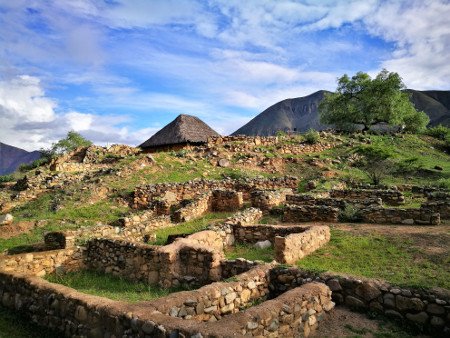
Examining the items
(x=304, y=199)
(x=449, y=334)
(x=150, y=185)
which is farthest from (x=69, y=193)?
(x=449, y=334)

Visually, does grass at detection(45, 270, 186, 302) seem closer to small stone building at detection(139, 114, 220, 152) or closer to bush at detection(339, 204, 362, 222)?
bush at detection(339, 204, 362, 222)

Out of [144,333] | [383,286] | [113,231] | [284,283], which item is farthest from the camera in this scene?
[113,231]

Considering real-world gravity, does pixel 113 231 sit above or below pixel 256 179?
below

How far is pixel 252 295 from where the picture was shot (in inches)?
289

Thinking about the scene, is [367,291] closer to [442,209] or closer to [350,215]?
[350,215]

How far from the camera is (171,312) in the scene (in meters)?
5.78

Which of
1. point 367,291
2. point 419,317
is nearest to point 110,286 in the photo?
point 367,291

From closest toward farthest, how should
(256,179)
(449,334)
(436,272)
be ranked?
(449,334) < (436,272) < (256,179)

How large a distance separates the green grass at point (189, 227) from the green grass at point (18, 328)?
16.9 ft

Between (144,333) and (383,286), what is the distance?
4496mm

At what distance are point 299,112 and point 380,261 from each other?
138 meters

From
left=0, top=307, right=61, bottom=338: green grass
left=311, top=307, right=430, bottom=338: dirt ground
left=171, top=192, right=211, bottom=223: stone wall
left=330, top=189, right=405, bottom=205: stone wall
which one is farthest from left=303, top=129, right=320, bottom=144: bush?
left=0, top=307, right=61, bottom=338: green grass

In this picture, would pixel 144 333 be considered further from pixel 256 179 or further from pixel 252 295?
pixel 256 179

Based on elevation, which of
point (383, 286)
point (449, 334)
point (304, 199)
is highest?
point (304, 199)
